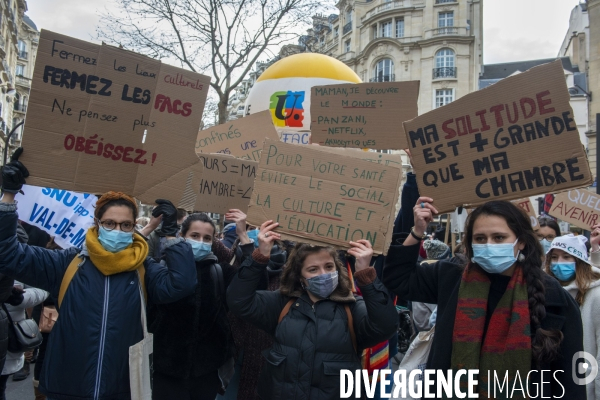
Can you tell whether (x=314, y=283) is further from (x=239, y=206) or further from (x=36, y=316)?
(x=36, y=316)

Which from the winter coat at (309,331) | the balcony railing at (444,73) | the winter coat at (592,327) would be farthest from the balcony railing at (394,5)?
the winter coat at (309,331)

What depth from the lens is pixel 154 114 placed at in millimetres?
3562

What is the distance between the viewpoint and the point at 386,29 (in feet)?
131

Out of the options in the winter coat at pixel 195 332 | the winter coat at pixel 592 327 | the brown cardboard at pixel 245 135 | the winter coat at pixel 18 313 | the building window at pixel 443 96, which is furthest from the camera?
the building window at pixel 443 96

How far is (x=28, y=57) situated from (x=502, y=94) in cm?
6224

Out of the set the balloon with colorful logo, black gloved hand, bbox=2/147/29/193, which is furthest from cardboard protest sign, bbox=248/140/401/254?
the balloon with colorful logo

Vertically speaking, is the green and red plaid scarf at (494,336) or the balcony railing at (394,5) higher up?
the balcony railing at (394,5)

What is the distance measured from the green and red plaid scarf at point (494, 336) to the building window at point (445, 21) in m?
37.9

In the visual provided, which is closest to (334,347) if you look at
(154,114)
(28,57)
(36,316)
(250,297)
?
(250,297)

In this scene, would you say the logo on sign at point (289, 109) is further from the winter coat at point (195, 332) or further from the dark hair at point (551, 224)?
the winter coat at point (195, 332)

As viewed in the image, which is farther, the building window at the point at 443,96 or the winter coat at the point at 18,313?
the building window at the point at 443,96

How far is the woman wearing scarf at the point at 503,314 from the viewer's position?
2311mm

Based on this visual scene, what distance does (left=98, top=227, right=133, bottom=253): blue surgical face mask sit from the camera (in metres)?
2.91

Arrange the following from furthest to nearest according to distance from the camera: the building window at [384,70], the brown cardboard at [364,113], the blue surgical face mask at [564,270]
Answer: the building window at [384,70] < the brown cardboard at [364,113] < the blue surgical face mask at [564,270]
